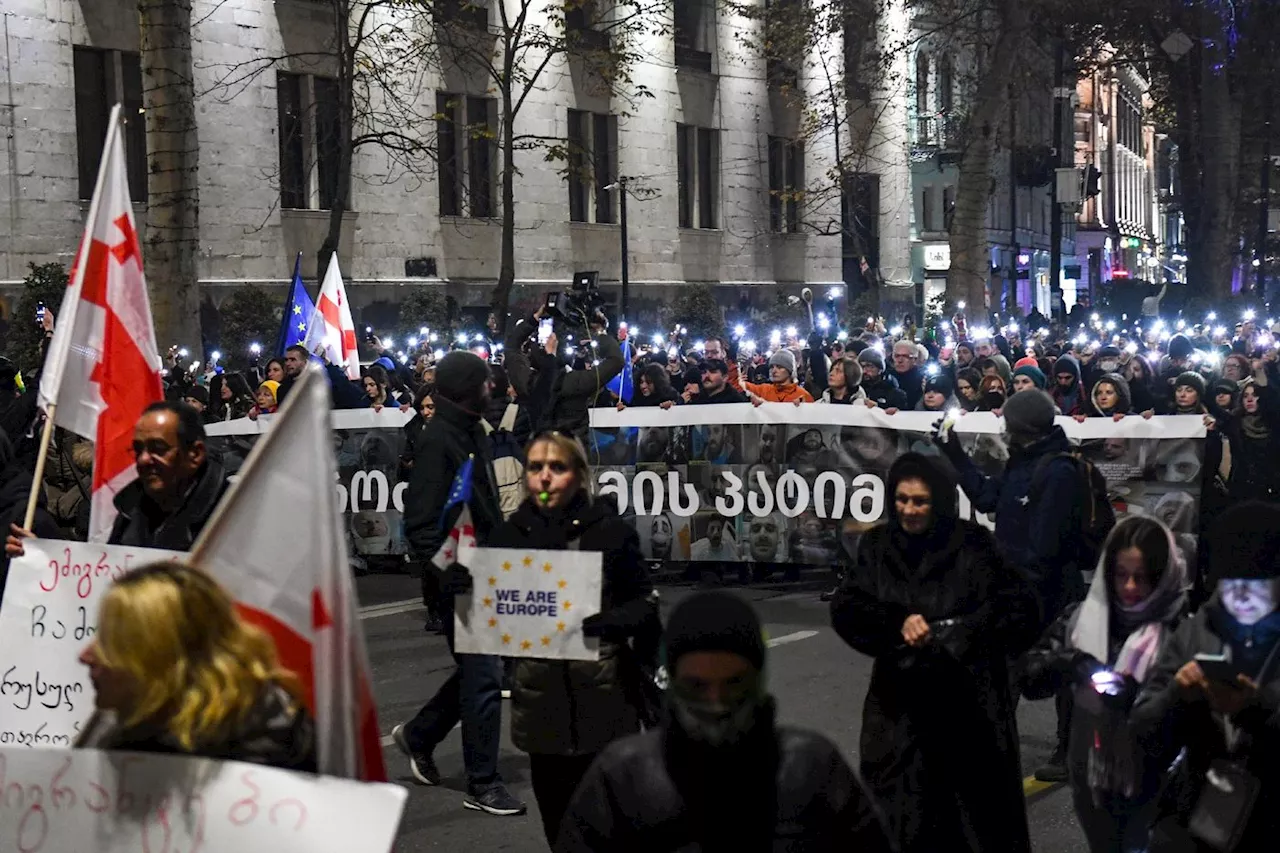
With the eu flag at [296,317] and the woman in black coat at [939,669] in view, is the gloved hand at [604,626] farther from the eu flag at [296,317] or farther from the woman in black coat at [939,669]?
the eu flag at [296,317]

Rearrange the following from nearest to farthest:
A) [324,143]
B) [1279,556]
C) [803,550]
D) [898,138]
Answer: [1279,556]
[803,550]
[324,143]
[898,138]

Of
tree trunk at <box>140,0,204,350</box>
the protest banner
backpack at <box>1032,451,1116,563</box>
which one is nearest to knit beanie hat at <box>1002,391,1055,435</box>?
backpack at <box>1032,451,1116,563</box>

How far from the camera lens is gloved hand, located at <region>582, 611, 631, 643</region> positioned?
561cm

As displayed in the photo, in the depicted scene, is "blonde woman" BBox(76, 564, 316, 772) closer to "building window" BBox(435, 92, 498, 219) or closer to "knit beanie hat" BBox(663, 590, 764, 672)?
"knit beanie hat" BBox(663, 590, 764, 672)

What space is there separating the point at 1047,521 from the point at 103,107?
75.0 ft

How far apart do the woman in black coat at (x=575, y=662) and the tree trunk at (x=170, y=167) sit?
13.8m

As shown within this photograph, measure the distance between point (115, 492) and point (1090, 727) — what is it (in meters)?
3.16

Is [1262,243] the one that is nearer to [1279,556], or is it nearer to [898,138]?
[898,138]

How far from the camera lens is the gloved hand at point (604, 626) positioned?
221 inches

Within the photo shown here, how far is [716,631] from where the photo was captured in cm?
334

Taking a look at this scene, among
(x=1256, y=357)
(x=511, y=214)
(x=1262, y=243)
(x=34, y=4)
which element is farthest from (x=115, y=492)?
(x=1262, y=243)

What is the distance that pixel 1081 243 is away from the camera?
71312mm

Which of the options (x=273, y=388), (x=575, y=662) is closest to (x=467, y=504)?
(x=575, y=662)

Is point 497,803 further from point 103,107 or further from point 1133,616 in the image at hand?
point 103,107
